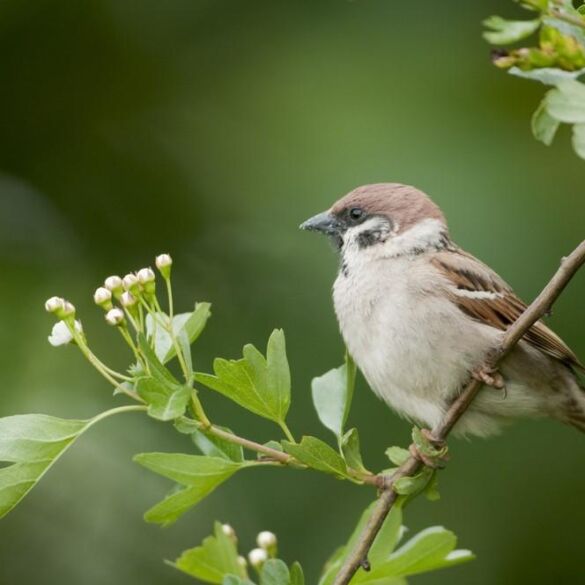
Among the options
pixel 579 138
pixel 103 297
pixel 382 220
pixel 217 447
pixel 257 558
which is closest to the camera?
pixel 579 138

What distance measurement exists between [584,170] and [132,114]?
1.50m

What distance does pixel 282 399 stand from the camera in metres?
1.79

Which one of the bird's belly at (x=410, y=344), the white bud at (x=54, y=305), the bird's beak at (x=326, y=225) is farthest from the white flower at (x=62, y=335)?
the bird's beak at (x=326, y=225)

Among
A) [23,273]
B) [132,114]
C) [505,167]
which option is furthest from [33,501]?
[505,167]

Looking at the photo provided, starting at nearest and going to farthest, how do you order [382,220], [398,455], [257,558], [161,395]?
[161,395] → [257,558] → [398,455] → [382,220]

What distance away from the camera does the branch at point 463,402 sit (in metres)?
1.56

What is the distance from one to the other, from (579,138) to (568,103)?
39 mm

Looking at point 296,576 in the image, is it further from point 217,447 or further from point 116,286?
point 116,286

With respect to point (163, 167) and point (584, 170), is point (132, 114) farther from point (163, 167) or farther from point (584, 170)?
point (584, 170)

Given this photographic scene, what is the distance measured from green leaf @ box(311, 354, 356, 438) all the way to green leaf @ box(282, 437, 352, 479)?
142mm

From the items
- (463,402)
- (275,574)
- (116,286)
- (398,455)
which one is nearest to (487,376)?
(463,402)

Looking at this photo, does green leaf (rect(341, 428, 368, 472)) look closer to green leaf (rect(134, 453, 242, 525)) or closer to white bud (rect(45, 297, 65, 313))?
green leaf (rect(134, 453, 242, 525))

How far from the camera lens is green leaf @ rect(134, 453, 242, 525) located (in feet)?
5.52

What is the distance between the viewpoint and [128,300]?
1673mm
